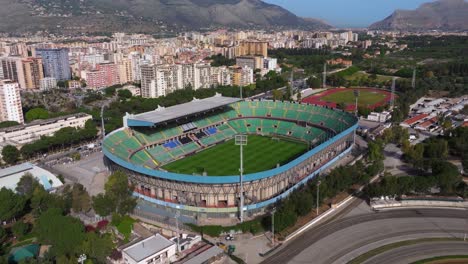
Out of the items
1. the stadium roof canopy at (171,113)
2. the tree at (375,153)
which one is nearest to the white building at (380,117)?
the tree at (375,153)

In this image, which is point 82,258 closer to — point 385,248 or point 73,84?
point 385,248

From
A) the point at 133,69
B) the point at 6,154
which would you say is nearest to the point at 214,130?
the point at 6,154

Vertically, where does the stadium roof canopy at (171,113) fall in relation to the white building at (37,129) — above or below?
above

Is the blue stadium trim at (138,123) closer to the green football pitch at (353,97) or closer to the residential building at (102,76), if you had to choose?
the green football pitch at (353,97)

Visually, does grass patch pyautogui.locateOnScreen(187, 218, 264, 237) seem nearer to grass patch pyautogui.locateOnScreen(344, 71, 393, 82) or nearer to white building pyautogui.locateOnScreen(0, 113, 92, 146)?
white building pyautogui.locateOnScreen(0, 113, 92, 146)

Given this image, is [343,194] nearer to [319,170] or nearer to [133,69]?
[319,170]
